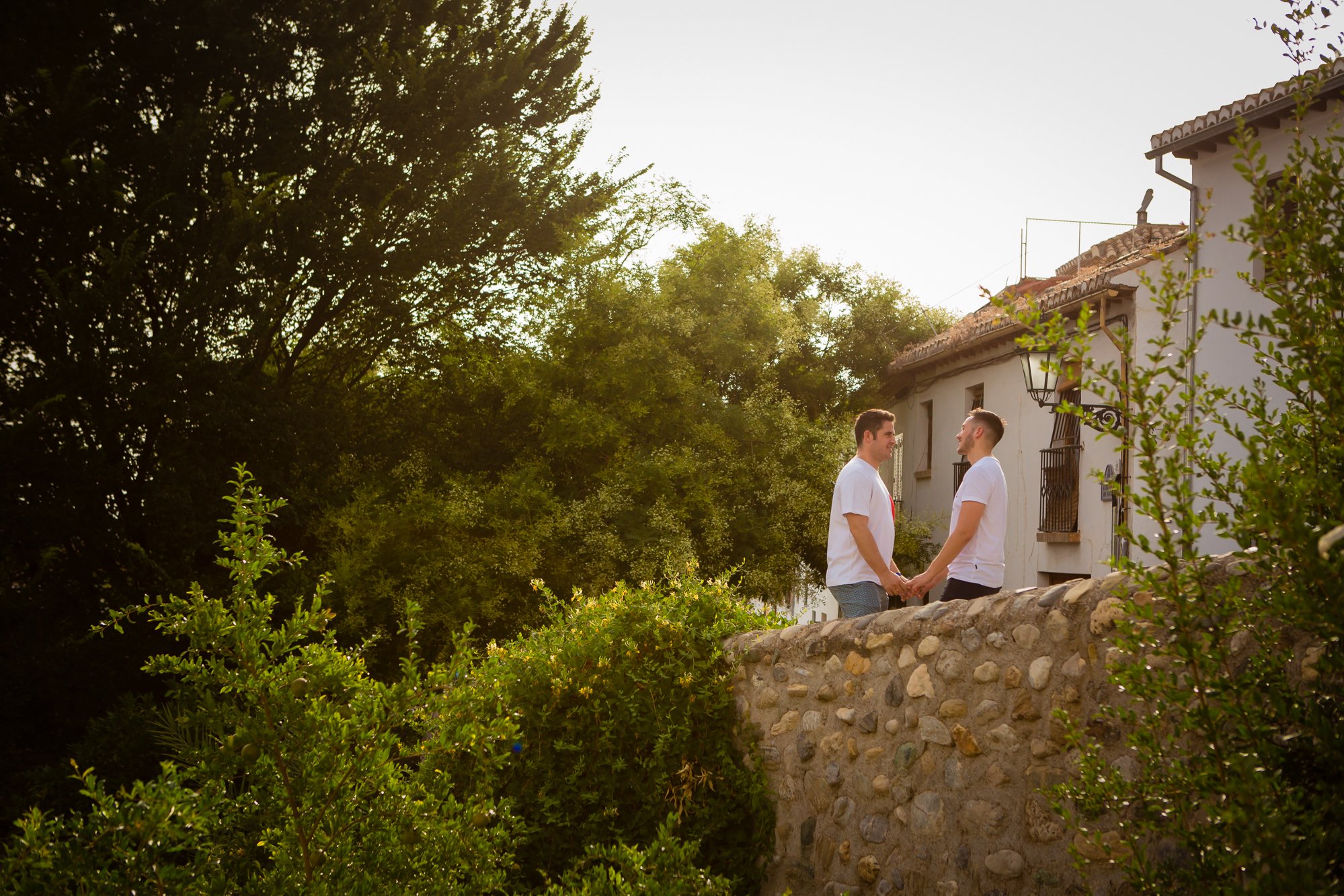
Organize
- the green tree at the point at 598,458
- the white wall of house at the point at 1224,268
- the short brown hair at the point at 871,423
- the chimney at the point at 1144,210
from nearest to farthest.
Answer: the short brown hair at the point at 871,423 < the white wall of house at the point at 1224,268 < the green tree at the point at 598,458 < the chimney at the point at 1144,210

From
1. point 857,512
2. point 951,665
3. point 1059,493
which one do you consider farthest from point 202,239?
point 1059,493

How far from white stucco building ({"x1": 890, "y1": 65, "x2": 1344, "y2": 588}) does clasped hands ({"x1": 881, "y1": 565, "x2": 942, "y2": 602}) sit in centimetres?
444

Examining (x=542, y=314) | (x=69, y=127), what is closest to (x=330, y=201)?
(x=69, y=127)

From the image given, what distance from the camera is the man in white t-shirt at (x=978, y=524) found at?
5168mm

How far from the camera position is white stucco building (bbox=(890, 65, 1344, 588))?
12.2 meters

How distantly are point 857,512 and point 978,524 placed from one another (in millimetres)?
636

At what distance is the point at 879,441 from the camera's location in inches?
218

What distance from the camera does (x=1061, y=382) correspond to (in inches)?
422

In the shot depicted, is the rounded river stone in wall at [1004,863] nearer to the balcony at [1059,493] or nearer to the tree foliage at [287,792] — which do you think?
the tree foliage at [287,792]

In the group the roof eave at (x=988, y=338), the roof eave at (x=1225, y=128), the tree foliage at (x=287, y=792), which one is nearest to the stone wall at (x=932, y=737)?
the tree foliage at (x=287, y=792)

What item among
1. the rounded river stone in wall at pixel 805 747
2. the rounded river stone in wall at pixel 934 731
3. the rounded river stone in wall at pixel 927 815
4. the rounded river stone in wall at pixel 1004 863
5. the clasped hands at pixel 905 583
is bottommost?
the rounded river stone in wall at pixel 1004 863

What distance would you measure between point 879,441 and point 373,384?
10984 millimetres

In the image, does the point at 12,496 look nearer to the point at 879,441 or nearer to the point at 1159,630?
the point at 879,441

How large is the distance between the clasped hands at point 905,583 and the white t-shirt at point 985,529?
18cm
